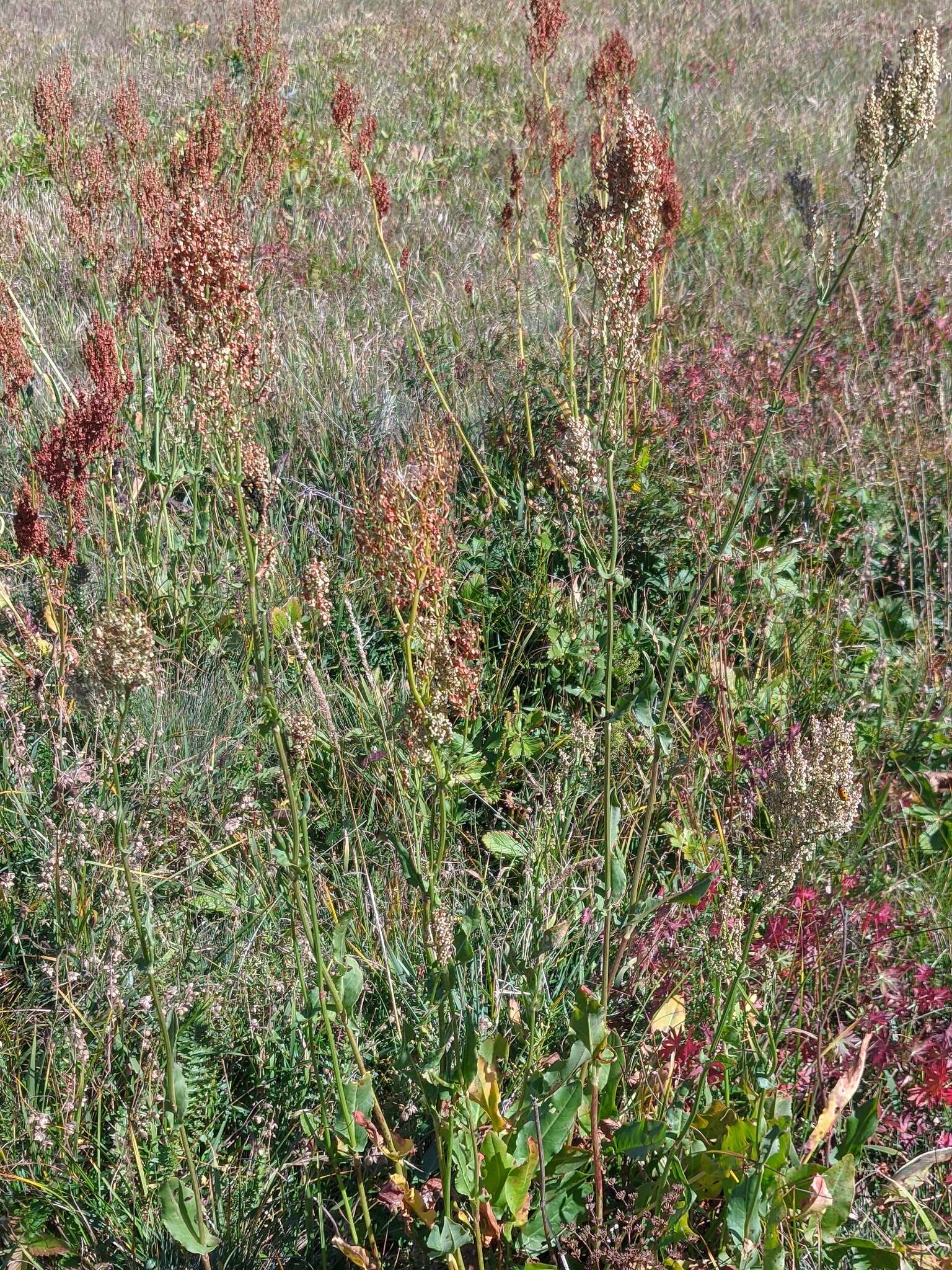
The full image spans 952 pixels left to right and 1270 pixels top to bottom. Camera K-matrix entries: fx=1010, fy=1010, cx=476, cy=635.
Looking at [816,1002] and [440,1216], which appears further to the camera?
[816,1002]

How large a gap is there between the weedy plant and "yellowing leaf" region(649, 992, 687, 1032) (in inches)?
0.5

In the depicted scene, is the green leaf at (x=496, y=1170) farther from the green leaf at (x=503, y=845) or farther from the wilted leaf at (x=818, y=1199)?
the green leaf at (x=503, y=845)

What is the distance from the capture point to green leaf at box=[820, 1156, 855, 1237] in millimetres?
1532

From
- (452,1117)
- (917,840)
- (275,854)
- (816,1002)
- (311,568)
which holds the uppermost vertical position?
(311,568)

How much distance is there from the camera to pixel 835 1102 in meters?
1.68

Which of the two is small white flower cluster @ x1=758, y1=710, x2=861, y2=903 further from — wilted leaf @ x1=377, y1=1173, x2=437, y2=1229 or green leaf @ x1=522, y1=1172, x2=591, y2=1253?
wilted leaf @ x1=377, y1=1173, x2=437, y2=1229

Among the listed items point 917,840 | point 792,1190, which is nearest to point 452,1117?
point 792,1190

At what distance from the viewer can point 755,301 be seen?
4.49 metres

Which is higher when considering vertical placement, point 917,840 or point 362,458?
point 362,458

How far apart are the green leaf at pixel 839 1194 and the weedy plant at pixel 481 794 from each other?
1cm

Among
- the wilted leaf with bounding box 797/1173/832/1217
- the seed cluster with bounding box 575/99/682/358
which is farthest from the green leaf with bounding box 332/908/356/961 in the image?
the seed cluster with bounding box 575/99/682/358

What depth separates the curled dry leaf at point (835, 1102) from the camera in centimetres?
165

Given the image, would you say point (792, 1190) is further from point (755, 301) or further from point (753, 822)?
point (755, 301)

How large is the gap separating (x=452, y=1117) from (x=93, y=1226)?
736 mm
